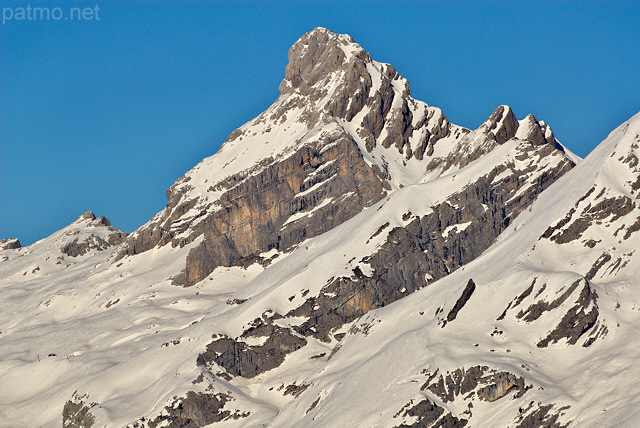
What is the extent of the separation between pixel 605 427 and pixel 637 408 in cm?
490

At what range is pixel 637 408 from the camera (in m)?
198

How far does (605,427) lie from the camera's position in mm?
199000
